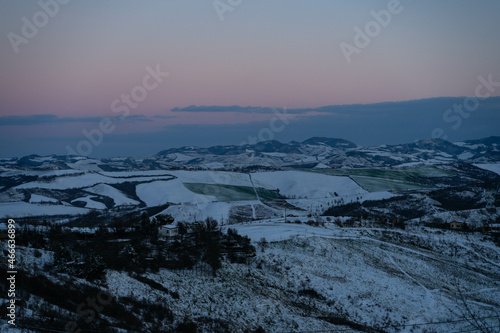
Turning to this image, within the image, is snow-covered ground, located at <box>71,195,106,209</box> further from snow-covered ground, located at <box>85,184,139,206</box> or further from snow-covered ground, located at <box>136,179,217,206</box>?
snow-covered ground, located at <box>136,179,217,206</box>

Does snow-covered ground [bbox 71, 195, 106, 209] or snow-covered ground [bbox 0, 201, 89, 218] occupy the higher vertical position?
snow-covered ground [bbox 0, 201, 89, 218]

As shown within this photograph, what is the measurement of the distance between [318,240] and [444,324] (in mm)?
17399

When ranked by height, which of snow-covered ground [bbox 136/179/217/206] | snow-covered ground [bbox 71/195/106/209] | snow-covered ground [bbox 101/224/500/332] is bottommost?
snow-covered ground [bbox 71/195/106/209]

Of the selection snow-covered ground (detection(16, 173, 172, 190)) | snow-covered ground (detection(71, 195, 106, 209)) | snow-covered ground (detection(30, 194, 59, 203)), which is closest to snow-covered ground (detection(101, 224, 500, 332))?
snow-covered ground (detection(71, 195, 106, 209))

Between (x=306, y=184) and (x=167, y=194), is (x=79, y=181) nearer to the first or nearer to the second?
(x=167, y=194)

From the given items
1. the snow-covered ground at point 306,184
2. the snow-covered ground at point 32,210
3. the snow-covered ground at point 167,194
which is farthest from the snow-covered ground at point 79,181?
the snow-covered ground at point 306,184

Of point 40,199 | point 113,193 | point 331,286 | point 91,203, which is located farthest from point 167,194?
point 331,286

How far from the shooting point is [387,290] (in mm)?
37781

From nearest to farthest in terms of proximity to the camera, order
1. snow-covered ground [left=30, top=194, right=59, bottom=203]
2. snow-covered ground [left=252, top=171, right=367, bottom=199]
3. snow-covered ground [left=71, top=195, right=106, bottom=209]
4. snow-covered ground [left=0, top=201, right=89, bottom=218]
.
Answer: snow-covered ground [left=0, top=201, right=89, bottom=218], snow-covered ground [left=30, top=194, right=59, bottom=203], snow-covered ground [left=71, top=195, right=106, bottom=209], snow-covered ground [left=252, top=171, right=367, bottom=199]

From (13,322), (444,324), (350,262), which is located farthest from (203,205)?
(13,322)

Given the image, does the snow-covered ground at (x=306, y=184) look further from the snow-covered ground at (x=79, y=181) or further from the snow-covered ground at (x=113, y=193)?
the snow-covered ground at (x=113, y=193)

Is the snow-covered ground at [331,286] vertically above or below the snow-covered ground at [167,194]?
above

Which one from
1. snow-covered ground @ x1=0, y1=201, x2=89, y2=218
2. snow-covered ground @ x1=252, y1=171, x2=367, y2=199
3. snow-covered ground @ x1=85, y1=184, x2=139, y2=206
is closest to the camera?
snow-covered ground @ x1=0, y1=201, x2=89, y2=218

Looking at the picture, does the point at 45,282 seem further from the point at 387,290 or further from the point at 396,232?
the point at 396,232
